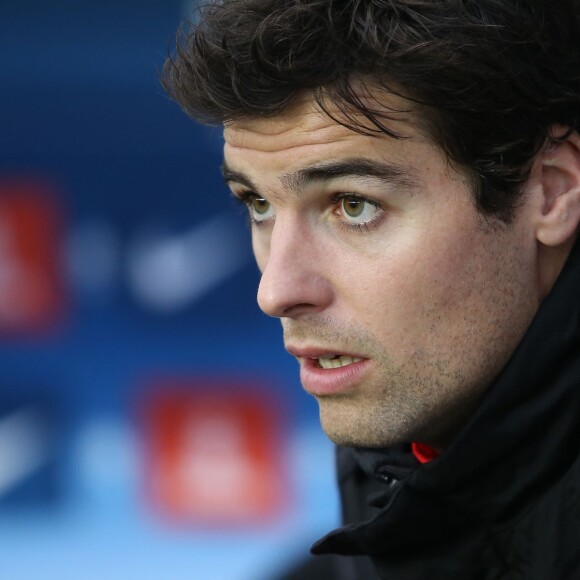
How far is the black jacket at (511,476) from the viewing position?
4.84 feet

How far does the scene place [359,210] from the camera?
1.55 m

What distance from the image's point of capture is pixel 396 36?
1.46 m

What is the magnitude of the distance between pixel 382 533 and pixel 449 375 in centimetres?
24

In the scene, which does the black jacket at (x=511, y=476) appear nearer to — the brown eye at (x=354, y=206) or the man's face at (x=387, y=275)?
the man's face at (x=387, y=275)

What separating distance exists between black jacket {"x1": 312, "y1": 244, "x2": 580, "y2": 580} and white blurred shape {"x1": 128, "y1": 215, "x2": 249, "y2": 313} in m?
1.92

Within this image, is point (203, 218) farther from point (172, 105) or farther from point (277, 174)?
point (277, 174)

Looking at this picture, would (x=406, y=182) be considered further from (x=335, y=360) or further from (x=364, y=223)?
(x=335, y=360)

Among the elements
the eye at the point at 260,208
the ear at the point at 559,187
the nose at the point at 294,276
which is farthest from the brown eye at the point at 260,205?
the ear at the point at 559,187

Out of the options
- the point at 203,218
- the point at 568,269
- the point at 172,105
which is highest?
the point at 172,105

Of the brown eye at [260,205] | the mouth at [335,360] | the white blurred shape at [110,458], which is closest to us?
the mouth at [335,360]

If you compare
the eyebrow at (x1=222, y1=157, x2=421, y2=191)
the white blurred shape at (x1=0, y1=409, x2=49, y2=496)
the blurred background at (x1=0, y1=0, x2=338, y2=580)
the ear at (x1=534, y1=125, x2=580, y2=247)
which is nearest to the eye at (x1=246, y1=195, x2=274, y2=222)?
the eyebrow at (x1=222, y1=157, x2=421, y2=191)

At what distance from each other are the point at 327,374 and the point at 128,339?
6.13 ft

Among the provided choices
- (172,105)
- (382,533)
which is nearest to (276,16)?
(382,533)

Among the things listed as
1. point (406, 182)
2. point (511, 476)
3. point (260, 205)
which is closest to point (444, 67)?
point (406, 182)
